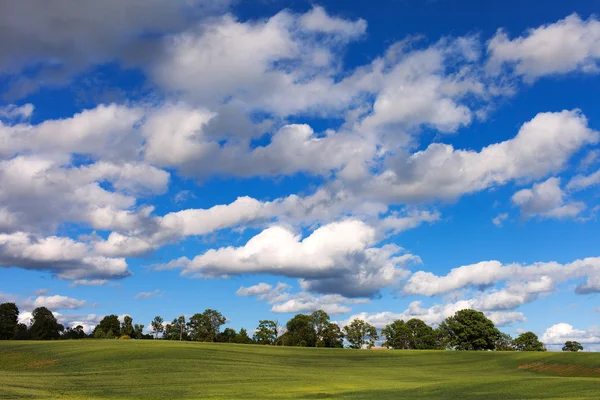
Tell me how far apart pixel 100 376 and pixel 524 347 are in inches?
5771

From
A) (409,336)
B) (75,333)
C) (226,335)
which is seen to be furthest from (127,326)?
Result: (409,336)

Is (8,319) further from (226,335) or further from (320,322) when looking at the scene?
(320,322)

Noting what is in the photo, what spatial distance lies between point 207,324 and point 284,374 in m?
124

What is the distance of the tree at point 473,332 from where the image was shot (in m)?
136

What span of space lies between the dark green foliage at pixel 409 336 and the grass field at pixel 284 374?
233ft

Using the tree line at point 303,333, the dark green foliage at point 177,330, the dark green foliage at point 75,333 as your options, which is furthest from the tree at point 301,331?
the dark green foliage at point 75,333

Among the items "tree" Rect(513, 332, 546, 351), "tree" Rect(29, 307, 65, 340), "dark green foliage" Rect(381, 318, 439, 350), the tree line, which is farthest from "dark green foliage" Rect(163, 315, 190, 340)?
"tree" Rect(513, 332, 546, 351)

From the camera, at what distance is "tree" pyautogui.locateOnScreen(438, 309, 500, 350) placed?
13638 cm

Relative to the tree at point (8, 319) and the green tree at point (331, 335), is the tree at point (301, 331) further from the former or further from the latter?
the tree at point (8, 319)

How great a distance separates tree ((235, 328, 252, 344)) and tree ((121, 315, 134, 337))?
43.5 m

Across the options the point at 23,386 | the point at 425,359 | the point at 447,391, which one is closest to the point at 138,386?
the point at 23,386

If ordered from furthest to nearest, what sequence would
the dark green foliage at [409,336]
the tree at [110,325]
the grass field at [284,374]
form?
the tree at [110,325]
the dark green foliage at [409,336]
the grass field at [284,374]

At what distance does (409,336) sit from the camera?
166500 mm

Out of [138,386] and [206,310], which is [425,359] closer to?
[138,386]
